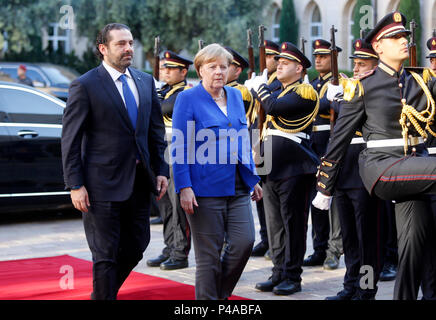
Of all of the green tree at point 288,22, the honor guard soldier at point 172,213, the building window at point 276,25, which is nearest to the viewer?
the honor guard soldier at point 172,213

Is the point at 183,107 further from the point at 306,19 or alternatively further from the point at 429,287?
the point at 306,19

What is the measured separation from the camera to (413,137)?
16.6 feet

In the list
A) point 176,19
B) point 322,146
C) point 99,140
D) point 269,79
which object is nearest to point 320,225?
point 322,146

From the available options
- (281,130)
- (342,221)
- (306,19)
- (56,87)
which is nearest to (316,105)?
(281,130)

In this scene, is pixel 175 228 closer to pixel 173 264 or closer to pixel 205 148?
pixel 173 264

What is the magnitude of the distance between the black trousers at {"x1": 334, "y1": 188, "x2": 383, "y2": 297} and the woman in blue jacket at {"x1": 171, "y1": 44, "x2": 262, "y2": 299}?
1.20 meters

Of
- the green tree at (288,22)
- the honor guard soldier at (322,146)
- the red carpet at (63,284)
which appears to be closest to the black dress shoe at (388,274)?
the honor guard soldier at (322,146)

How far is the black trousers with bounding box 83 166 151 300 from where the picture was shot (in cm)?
531

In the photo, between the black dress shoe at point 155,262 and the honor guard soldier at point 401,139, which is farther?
the black dress shoe at point 155,262

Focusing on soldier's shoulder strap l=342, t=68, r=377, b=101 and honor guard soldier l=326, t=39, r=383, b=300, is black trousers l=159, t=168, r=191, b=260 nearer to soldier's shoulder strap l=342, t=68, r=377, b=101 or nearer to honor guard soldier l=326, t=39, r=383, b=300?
honor guard soldier l=326, t=39, r=383, b=300

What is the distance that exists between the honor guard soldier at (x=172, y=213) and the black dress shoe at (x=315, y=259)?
1131 millimetres

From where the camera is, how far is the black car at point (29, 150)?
9.66 metres

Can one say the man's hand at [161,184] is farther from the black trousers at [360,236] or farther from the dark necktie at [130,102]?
the black trousers at [360,236]

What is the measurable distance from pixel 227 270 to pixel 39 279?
2190mm
